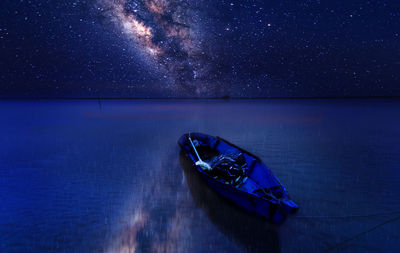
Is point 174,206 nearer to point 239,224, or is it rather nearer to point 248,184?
point 239,224

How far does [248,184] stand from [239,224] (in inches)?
35.5

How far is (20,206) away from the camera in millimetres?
4465

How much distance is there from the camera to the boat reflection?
3385 millimetres

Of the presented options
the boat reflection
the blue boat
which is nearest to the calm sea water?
the boat reflection

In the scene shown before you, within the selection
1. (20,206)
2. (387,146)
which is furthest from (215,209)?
(387,146)

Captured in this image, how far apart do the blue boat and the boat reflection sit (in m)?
0.27

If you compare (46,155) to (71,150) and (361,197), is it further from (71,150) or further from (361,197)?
(361,197)

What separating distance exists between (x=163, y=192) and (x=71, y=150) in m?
6.18

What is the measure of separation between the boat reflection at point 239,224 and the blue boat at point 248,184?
0.27 metres

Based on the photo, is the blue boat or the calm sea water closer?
the blue boat

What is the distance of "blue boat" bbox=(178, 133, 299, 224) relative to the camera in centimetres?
330

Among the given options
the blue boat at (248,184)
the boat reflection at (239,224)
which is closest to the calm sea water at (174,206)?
the boat reflection at (239,224)

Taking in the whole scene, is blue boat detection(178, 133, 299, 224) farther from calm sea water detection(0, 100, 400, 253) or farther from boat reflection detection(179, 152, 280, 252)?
calm sea water detection(0, 100, 400, 253)

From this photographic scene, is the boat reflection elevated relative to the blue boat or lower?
lower
